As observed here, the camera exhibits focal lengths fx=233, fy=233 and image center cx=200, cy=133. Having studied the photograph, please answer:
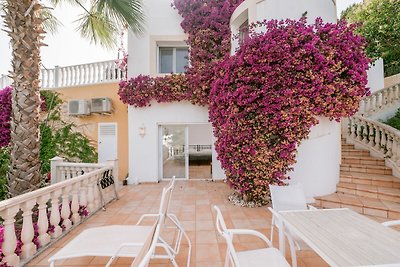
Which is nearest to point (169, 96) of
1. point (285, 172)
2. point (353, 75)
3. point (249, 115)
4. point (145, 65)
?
point (145, 65)

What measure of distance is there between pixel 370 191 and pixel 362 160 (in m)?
1.69

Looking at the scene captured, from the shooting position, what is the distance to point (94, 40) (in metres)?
7.44

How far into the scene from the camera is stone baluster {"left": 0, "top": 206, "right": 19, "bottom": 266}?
2938mm

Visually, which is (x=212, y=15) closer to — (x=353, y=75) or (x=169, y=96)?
(x=169, y=96)

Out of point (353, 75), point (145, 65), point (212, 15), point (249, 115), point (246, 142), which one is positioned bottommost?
point (246, 142)

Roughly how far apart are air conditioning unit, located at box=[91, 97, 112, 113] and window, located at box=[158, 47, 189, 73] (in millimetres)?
2530

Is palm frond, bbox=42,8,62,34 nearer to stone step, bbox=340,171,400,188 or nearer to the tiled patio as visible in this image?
the tiled patio

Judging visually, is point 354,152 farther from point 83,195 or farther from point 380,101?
point 83,195

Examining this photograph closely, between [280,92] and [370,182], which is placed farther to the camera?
[370,182]

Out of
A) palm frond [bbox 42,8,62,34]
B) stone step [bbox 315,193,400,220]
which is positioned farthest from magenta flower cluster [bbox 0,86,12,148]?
stone step [bbox 315,193,400,220]

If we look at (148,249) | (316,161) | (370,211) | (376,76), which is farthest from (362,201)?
(376,76)

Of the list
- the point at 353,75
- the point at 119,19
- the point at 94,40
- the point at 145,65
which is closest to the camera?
the point at 353,75

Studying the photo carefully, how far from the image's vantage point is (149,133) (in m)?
9.02

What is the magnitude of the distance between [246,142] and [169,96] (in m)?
4.28
